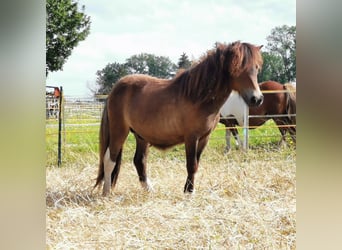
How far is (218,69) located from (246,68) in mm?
114

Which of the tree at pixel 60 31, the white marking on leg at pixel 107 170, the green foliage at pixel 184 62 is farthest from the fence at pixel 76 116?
the tree at pixel 60 31

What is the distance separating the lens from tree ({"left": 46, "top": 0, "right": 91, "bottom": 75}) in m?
1.00

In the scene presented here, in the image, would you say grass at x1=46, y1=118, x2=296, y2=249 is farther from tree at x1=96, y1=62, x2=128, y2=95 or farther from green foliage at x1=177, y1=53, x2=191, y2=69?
green foliage at x1=177, y1=53, x2=191, y2=69

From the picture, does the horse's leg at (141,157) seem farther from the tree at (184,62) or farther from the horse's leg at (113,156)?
the tree at (184,62)

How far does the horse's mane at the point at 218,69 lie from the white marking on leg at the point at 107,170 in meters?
0.47

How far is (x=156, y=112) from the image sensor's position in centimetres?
162

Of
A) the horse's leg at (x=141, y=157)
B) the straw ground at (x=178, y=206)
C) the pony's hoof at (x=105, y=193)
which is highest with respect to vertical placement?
the horse's leg at (x=141, y=157)

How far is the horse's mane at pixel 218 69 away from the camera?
1453mm

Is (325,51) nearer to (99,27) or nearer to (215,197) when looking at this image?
(215,197)

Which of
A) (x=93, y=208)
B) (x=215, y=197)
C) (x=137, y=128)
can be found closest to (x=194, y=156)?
(x=215, y=197)

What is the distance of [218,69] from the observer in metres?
1.49

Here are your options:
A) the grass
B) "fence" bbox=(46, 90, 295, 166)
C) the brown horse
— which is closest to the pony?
the grass

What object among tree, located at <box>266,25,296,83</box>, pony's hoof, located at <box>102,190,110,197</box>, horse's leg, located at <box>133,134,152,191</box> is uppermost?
tree, located at <box>266,25,296,83</box>

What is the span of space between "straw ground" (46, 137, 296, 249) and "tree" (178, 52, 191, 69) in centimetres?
53
